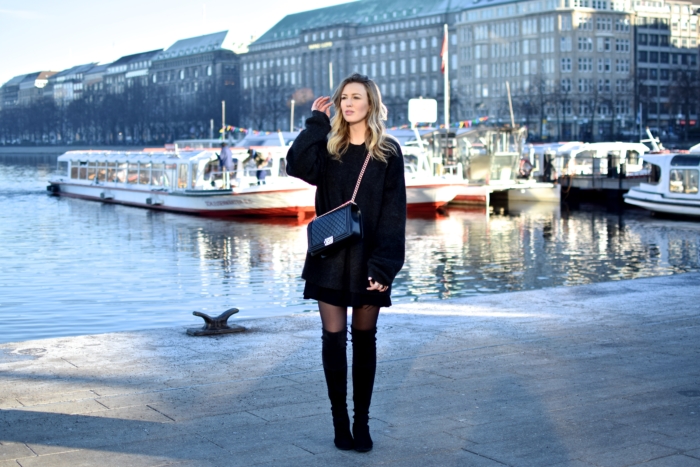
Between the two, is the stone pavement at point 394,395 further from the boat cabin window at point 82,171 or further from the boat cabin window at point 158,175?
the boat cabin window at point 82,171

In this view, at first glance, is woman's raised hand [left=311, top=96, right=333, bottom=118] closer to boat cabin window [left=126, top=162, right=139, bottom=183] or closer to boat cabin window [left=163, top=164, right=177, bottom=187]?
boat cabin window [left=163, top=164, right=177, bottom=187]

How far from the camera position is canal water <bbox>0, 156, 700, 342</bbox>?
15906mm

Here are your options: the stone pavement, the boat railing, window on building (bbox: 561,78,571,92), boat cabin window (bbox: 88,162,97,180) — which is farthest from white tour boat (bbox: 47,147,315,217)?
window on building (bbox: 561,78,571,92)

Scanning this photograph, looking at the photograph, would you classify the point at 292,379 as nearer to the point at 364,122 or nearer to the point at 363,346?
the point at 363,346

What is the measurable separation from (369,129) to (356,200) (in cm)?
32

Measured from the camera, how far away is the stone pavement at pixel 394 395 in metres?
5.09

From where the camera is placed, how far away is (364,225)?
5234 millimetres

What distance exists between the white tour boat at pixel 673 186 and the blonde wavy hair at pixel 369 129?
101 feet

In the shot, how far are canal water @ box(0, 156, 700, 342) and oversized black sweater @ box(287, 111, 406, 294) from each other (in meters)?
8.55

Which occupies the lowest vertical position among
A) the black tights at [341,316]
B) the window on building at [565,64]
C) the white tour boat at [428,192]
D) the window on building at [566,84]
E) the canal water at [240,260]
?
the canal water at [240,260]

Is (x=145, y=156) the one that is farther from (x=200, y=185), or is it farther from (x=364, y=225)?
(x=364, y=225)

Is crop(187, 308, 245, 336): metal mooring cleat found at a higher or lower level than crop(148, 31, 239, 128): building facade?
lower

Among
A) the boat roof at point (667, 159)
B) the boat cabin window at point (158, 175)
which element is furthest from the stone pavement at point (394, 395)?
the boat cabin window at point (158, 175)

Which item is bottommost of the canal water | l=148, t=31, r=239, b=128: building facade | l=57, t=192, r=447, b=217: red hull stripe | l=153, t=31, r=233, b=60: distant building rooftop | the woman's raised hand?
the canal water
